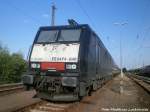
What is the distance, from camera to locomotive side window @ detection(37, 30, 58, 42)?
1171 centimetres

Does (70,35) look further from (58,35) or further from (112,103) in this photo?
(112,103)

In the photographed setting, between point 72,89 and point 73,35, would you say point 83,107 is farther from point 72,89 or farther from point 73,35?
point 73,35

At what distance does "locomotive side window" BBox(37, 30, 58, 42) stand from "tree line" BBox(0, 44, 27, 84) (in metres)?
16.7

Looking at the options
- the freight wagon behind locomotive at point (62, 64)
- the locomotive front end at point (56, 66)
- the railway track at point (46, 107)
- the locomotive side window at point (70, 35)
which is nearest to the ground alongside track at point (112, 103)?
the railway track at point (46, 107)

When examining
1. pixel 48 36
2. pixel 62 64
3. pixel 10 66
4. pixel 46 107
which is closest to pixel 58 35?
pixel 48 36

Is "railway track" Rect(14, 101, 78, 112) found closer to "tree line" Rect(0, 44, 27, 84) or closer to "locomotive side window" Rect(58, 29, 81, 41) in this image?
"locomotive side window" Rect(58, 29, 81, 41)

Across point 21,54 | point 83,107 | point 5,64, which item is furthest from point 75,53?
point 21,54

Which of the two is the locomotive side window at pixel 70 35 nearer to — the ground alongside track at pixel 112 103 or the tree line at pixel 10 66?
the ground alongside track at pixel 112 103

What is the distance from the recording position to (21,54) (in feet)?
113

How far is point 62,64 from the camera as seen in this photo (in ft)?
35.3

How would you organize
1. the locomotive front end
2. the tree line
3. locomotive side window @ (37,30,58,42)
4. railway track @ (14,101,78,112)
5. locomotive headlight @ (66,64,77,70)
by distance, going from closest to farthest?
railway track @ (14,101,78,112), the locomotive front end, locomotive headlight @ (66,64,77,70), locomotive side window @ (37,30,58,42), the tree line

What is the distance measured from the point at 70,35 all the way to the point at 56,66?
5.24 ft

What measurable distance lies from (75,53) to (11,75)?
66.7 feet

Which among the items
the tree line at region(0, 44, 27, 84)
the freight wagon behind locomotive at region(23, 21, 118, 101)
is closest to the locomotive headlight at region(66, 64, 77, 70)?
the freight wagon behind locomotive at region(23, 21, 118, 101)
